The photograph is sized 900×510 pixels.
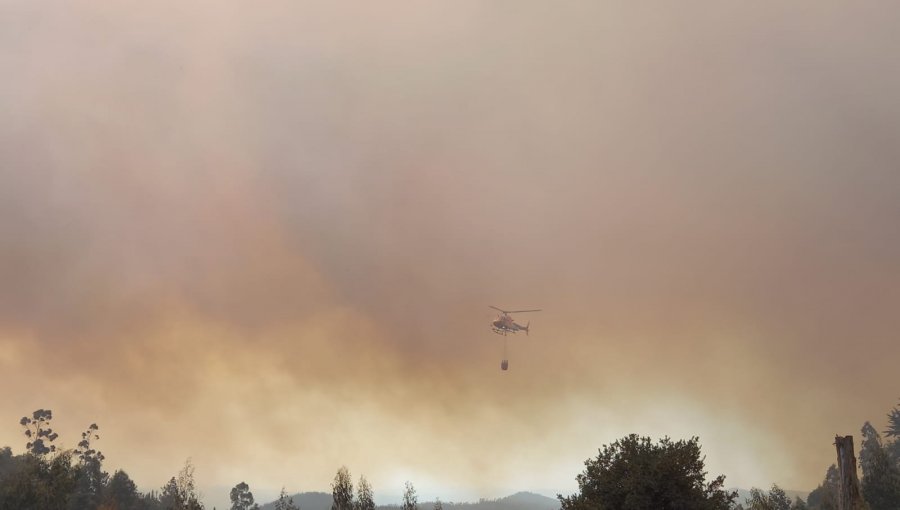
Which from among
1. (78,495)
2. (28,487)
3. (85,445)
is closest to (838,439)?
(28,487)

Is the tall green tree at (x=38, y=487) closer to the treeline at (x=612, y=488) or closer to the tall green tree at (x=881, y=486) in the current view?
the treeline at (x=612, y=488)

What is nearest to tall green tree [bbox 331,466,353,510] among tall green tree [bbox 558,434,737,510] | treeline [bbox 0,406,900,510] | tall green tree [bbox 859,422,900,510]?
treeline [bbox 0,406,900,510]

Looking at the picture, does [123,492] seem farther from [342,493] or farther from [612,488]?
[612,488]

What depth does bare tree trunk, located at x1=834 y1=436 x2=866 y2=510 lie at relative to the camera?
34156 millimetres

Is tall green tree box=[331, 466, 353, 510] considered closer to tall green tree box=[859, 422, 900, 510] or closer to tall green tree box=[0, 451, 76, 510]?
tall green tree box=[0, 451, 76, 510]

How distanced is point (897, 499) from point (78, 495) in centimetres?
15233

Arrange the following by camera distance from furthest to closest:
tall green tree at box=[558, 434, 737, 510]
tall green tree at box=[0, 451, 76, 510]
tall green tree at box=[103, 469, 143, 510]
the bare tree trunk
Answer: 1. tall green tree at box=[103, 469, 143, 510]
2. tall green tree at box=[0, 451, 76, 510]
3. tall green tree at box=[558, 434, 737, 510]
4. the bare tree trunk

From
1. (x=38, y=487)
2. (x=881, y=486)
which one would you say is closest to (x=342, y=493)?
(x=38, y=487)

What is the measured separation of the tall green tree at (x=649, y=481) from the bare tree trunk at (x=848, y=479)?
44.9 feet

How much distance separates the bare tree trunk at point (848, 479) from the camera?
112 feet

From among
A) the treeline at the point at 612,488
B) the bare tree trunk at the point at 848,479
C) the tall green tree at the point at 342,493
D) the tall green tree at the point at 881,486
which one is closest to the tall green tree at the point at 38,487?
the treeline at the point at 612,488

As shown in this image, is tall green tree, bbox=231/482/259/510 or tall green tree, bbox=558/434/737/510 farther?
tall green tree, bbox=231/482/259/510

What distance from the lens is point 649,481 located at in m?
47.1

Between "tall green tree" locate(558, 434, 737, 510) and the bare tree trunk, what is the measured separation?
1368cm
